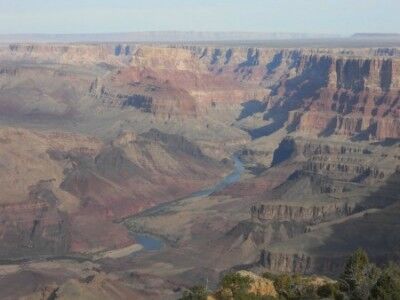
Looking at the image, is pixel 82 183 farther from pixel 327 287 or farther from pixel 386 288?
pixel 386 288

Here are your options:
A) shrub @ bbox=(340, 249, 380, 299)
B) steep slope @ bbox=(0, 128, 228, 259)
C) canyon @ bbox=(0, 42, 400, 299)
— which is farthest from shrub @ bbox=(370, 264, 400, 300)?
steep slope @ bbox=(0, 128, 228, 259)

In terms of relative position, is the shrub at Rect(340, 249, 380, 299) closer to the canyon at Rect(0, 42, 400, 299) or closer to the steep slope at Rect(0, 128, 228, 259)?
the canyon at Rect(0, 42, 400, 299)

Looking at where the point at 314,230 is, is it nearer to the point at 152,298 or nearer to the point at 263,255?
the point at 263,255

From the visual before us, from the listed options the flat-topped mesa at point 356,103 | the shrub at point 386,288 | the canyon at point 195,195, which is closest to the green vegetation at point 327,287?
the shrub at point 386,288

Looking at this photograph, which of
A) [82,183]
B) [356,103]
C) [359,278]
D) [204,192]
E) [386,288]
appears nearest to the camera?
[386,288]

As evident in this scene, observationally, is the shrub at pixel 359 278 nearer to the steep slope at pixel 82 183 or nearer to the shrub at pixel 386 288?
the shrub at pixel 386 288

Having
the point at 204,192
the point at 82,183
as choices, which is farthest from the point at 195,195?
the point at 82,183

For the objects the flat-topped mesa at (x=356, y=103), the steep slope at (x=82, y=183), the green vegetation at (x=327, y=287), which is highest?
the green vegetation at (x=327, y=287)
